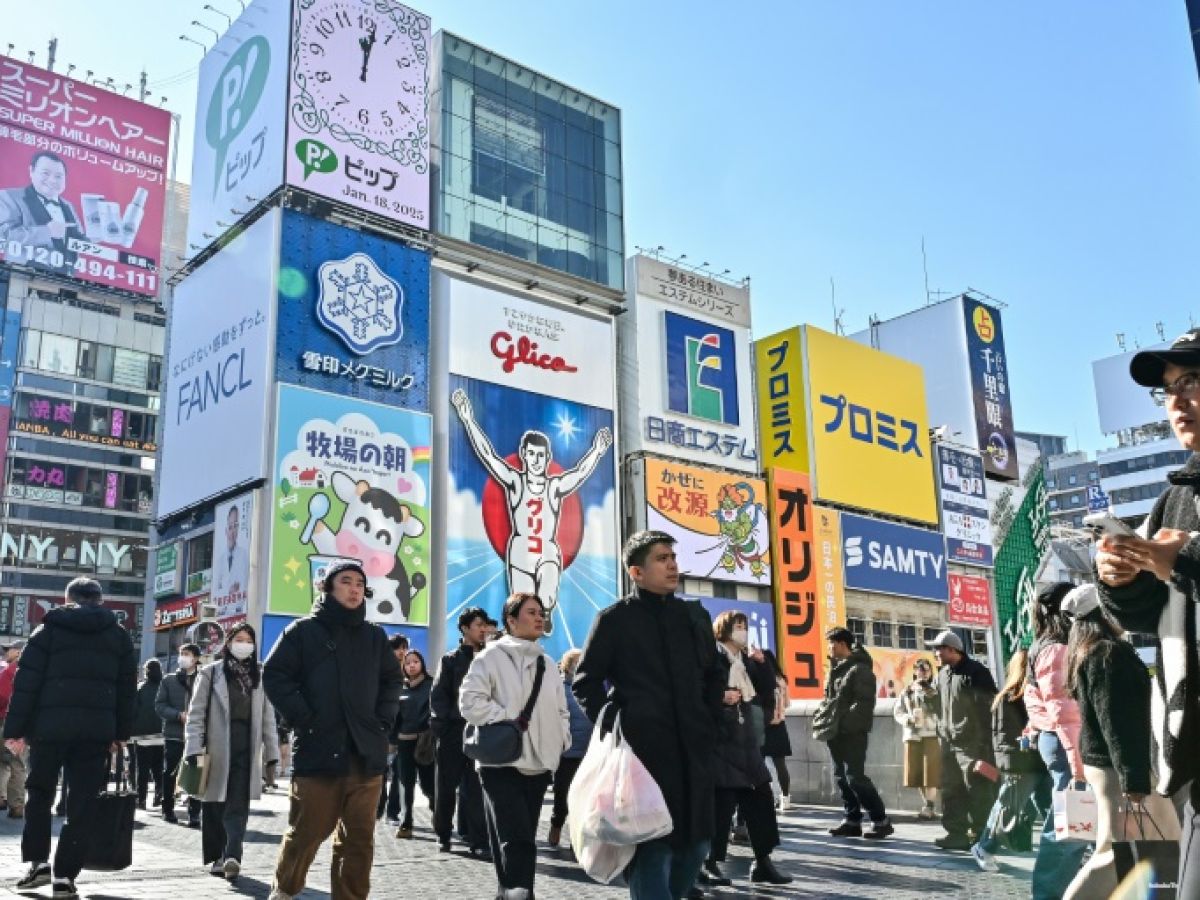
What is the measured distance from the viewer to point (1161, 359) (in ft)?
7.80

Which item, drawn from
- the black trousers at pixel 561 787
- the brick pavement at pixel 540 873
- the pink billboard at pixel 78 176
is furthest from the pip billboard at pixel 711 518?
the pink billboard at pixel 78 176

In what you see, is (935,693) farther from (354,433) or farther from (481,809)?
(354,433)

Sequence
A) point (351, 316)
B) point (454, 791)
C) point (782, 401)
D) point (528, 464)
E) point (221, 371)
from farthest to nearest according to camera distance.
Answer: point (782, 401) → point (528, 464) → point (221, 371) → point (351, 316) → point (454, 791)

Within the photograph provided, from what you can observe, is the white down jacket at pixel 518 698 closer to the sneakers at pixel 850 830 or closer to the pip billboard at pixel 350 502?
the sneakers at pixel 850 830

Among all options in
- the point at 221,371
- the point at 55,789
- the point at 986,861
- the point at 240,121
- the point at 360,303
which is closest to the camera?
the point at 55,789

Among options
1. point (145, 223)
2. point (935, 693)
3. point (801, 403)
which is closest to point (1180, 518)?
point (935, 693)

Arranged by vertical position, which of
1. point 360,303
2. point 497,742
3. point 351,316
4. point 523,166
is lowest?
point 497,742

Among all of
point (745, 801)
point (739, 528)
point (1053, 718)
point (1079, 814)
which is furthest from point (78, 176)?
point (1079, 814)

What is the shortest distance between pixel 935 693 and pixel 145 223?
51.0 m

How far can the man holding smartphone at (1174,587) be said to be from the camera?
2119 mm

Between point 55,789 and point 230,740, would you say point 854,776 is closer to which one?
point 230,740

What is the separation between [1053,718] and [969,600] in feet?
153

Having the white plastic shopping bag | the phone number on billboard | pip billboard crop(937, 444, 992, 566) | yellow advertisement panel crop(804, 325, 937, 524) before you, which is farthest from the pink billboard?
the white plastic shopping bag

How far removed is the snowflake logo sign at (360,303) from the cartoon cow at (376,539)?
13.2 feet
